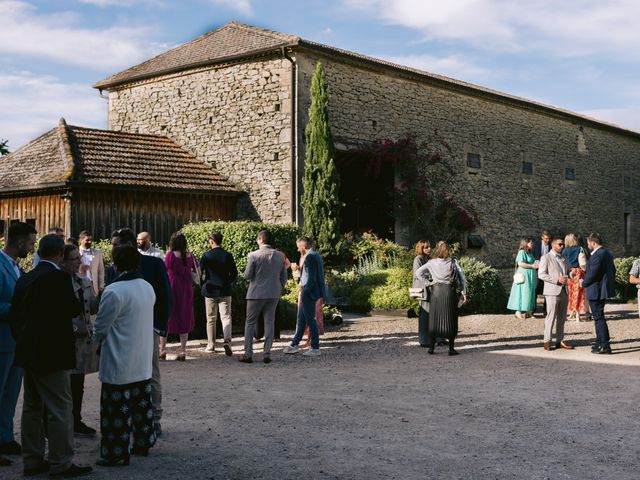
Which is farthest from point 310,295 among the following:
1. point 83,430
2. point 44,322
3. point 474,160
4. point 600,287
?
point 474,160

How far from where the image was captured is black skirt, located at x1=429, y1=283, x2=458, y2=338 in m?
10.1

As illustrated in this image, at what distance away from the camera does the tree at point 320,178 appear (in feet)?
57.0

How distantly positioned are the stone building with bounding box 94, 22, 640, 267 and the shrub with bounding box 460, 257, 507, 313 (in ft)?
15.1

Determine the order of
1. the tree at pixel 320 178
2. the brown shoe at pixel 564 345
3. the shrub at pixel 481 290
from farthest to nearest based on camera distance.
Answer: the tree at pixel 320 178 → the shrub at pixel 481 290 → the brown shoe at pixel 564 345

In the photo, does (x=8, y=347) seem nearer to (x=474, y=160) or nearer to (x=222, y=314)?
(x=222, y=314)

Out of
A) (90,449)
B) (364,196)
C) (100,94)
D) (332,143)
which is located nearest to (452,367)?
(90,449)

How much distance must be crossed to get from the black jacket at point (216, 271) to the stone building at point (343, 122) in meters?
7.77

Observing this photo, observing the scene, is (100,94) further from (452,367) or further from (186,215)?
(452,367)

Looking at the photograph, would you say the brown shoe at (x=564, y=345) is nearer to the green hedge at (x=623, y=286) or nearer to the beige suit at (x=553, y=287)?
the beige suit at (x=553, y=287)

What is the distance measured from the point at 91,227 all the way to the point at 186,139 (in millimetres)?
4728

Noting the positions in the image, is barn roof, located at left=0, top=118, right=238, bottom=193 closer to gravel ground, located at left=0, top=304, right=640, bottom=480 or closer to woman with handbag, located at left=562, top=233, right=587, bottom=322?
gravel ground, located at left=0, top=304, right=640, bottom=480

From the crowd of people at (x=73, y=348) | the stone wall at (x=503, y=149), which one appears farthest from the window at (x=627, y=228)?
the crowd of people at (x=73, y=348)

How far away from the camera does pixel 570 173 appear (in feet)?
89.6

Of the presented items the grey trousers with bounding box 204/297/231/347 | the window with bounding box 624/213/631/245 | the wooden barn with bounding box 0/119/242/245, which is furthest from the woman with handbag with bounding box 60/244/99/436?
the window with bounding box 624/213/631/245
